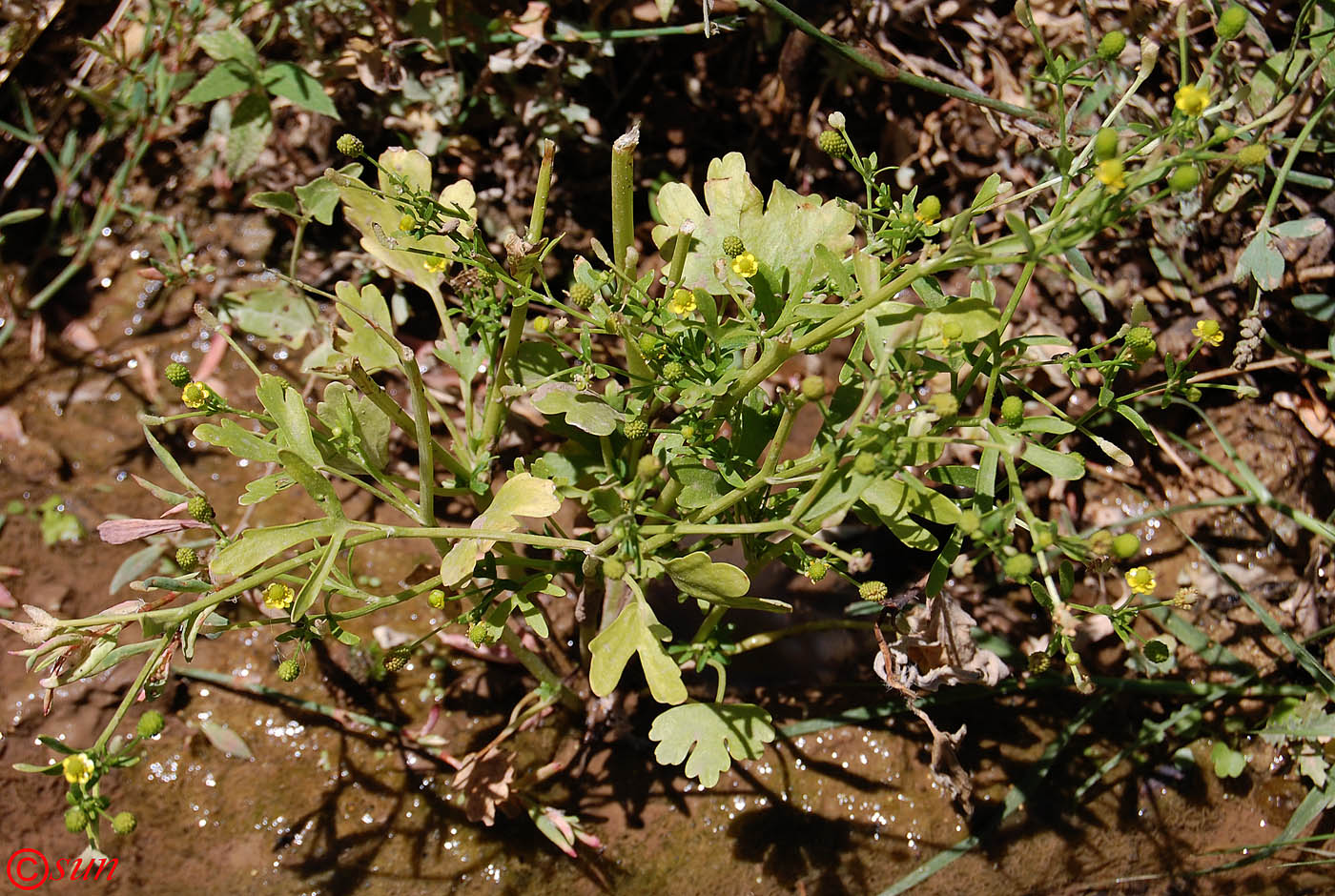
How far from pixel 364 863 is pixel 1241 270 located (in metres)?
2.34

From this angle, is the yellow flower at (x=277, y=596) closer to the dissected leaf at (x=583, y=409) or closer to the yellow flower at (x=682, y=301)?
the dissected leaf at (x=583, y=409)

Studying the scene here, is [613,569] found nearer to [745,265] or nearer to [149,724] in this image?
[745,265]

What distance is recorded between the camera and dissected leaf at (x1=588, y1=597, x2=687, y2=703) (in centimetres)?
162

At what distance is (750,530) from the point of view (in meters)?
1.56

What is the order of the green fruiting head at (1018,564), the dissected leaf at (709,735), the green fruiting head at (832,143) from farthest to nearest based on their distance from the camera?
the dissected leaf at (709,735), the green fruiting head at (832,143), the green fruiting head at (1018,564)

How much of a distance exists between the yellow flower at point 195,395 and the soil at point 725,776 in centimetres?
63

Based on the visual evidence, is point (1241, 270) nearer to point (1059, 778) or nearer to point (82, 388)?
point (1059, 778)

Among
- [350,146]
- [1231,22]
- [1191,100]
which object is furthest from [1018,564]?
[350,146]

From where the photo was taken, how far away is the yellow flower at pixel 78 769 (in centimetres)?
145

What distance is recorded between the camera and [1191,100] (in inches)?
51.0

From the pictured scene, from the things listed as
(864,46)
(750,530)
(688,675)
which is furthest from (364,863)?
Answer: (864,46)

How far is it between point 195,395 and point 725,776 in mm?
1474

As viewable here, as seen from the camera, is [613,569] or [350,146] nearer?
[613,569]

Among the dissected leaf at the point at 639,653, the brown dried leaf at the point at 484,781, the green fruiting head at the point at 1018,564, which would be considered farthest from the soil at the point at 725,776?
the green fruiting head at the point at 1018,564
